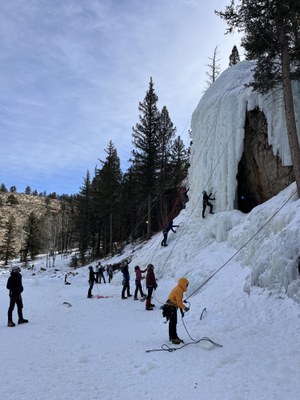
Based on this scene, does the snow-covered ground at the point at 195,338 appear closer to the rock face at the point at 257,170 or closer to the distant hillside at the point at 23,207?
the rock face at the point at 257,170

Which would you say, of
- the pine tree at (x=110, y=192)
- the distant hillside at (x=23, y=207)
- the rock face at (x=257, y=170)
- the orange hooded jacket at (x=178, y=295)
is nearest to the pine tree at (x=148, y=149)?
the pine tree at (x=110, y=192)

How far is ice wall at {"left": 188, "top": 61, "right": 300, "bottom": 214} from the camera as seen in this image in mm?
14273

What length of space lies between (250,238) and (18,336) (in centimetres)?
862

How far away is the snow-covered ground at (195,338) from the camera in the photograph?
16.9 ft

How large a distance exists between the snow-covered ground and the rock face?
84.4 inches

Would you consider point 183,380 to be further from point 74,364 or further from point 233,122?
point 233,122

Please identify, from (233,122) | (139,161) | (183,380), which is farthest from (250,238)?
(139,161)

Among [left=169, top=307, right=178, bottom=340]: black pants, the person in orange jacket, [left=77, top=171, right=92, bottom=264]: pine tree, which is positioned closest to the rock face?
the person in orange jacket

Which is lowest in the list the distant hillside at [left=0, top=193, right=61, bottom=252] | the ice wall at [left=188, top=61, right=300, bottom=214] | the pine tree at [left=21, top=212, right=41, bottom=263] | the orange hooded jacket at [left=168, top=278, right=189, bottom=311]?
the orange hooded jacket at [left=168, top=278, right=189, bottom=311]

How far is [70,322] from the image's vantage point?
1052 cm

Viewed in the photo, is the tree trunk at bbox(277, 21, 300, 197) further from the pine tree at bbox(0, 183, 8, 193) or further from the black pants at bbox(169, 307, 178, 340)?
the pine tree at bbox(0, 183, 8, 193)

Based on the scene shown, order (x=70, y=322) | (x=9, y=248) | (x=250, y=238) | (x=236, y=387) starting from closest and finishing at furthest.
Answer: (x=236, y=387)
(x=70, y=322)
(x=250, y=238)
(x=9, y=248)

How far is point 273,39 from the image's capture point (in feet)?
38.9

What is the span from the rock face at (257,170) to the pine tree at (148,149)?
575 inches
